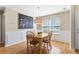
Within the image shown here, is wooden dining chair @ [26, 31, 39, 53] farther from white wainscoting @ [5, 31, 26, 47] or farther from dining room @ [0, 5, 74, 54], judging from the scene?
white wainscoting @ [5, 31, 26, 47]

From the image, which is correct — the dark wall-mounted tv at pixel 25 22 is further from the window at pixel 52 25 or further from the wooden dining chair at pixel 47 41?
the wooden dining chair at pixel 47 41

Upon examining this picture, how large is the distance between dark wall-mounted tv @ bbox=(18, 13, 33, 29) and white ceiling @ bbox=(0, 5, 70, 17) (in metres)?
0.12

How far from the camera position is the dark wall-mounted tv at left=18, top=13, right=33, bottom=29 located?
3488 mm

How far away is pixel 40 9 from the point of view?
3.44m

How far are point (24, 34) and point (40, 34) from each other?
0.48 metres

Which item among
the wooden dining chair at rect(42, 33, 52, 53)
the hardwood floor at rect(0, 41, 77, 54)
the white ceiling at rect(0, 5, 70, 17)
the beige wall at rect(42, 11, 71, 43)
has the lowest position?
the hardwood floor at rect(0, 41, 77, 54)

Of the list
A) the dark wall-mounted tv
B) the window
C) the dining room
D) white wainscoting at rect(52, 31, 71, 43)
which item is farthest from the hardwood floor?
the dark wall-mounted tv

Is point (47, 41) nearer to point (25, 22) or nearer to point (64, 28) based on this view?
point (64, 28)

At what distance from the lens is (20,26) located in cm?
352

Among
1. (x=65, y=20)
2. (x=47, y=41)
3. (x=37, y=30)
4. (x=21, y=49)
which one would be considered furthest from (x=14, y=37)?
(x=65, y=20)

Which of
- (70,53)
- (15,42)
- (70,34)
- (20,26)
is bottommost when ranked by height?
(70,53)

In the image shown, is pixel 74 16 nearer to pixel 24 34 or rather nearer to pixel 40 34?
pixel 40 34
